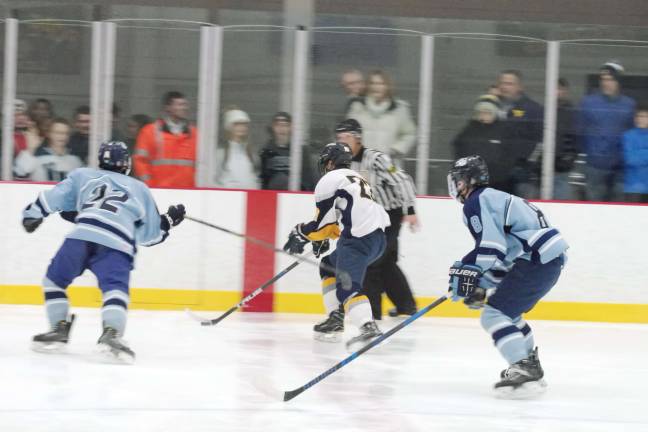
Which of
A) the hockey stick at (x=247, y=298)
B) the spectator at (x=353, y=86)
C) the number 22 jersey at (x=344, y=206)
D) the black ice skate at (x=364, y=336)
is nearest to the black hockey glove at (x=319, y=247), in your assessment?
the hockey stick at (x=247, y=298)

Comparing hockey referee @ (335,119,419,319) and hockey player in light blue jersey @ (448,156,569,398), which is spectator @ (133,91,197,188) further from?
hockey player in light blue jersey @ (448,156,569,398)

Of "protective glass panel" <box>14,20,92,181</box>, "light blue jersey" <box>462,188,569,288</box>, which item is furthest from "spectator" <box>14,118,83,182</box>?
"light blue jersey" <box>462,188,569,288</box>

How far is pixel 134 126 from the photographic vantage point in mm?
6738

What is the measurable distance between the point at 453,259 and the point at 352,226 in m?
1.50

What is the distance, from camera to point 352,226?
17.7 feet

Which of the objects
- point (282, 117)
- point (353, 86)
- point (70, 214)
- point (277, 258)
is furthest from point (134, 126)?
point (70, 214)

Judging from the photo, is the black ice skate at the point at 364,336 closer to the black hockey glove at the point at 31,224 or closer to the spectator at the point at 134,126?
the black hockey glove at the point at 31,224

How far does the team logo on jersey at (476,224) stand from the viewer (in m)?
4.27

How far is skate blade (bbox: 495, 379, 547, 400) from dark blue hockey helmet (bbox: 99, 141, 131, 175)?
1927 mm

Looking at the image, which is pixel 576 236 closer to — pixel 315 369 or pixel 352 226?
pixel 352 226

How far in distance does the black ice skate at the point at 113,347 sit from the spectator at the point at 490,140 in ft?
9.16

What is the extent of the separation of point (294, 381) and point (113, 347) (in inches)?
31.1

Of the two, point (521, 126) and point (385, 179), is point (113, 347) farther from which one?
point (521, 126)

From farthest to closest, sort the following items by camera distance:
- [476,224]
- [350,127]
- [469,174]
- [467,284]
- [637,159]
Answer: [637,159], [350,127], [469,174], [476,224], [467,284]
